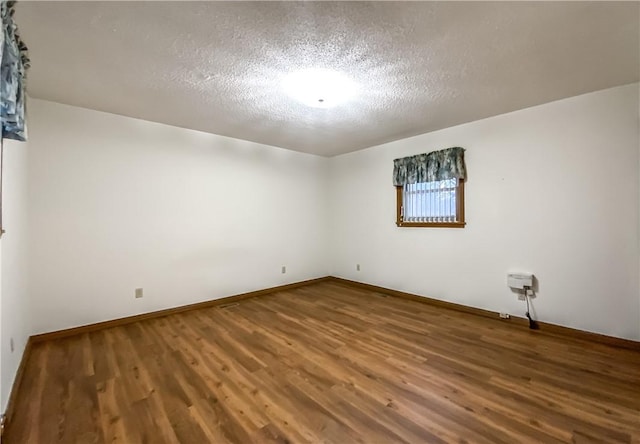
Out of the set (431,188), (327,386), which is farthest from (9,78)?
(431,188)

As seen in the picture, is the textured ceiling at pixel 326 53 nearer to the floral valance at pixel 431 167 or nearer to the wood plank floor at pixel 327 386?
the floral valance at pixel 431 167

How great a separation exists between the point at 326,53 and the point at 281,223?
3.25 metres

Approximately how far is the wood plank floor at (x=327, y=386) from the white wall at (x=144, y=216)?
0.57 m

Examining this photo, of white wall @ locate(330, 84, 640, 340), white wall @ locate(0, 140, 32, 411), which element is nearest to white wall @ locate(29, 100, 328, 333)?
white wall @ locate(0, 140, 32, 411)

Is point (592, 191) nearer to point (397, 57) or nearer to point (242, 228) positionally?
point (397, 57)

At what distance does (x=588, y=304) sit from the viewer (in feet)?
9.30

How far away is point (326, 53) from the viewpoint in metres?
2.02

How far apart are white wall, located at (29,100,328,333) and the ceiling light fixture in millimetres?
1966

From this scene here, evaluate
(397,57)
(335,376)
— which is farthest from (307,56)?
(335,376)

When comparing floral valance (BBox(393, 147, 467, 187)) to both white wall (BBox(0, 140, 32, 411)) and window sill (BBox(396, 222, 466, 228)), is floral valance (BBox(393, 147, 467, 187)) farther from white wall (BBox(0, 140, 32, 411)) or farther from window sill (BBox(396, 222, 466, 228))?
white wall (BBox(0, 140, 32, 411))

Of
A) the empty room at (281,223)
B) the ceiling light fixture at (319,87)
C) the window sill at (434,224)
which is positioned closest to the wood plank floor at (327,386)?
the empty room at (281,223)

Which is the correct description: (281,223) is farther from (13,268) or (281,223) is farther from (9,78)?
(9,78)

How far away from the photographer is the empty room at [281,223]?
67.3 inches

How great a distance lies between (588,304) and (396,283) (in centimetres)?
225
